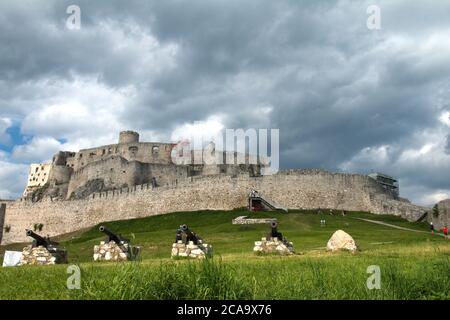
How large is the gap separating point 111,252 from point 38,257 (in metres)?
2.69

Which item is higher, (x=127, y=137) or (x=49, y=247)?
(x=127, y=137)

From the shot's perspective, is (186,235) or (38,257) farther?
(186,235)

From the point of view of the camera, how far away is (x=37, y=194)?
82938 mm

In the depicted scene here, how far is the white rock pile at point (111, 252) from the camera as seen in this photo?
57.7 ft

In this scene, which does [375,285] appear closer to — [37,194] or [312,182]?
[312,182]

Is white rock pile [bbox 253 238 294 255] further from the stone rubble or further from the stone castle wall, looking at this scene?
the stone castle wall

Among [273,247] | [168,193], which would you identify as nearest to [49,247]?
[273,247]

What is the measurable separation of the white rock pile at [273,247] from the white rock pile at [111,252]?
519 centimetres

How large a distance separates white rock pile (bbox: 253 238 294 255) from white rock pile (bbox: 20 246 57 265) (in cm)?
791

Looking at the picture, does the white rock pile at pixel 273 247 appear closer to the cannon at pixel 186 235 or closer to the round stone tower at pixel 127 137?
the cannon at pixel 186 235

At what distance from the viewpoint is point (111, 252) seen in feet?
58.1

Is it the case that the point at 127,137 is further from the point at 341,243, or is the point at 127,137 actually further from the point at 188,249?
the point at 341,243
